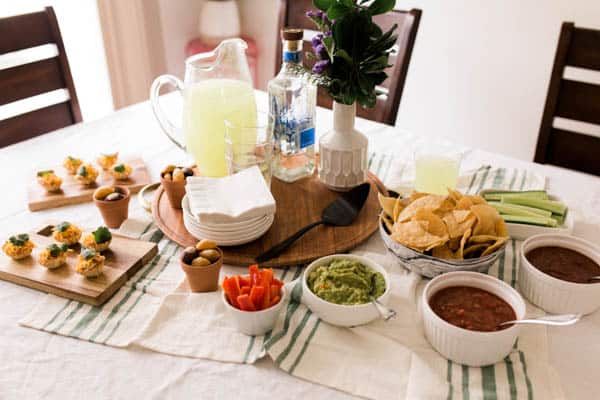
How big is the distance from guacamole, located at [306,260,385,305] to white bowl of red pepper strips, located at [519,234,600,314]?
0.78ft

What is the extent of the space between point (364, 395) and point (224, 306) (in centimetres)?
25

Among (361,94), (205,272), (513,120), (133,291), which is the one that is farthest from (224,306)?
(513,120)

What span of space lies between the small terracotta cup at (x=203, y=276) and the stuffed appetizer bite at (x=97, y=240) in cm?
17

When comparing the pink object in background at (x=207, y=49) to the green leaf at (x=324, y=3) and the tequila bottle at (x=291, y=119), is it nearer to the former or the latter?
the tequila bottle at (x=291, y=119)

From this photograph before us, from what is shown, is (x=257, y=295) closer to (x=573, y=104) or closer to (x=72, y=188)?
(x=72, y=188)

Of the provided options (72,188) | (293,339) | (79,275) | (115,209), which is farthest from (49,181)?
(293,339)

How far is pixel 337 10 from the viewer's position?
100 cm

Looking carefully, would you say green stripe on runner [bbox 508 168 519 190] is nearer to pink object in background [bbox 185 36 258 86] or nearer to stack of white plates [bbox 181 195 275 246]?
stack of white plates [bbox 181 195 275 246]

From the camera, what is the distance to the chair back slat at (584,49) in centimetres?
143

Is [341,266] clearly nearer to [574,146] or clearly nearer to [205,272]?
[205,272]

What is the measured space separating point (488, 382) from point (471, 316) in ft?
0.29

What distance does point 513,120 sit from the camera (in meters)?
2.34

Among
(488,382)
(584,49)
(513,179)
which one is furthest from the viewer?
(584,49)

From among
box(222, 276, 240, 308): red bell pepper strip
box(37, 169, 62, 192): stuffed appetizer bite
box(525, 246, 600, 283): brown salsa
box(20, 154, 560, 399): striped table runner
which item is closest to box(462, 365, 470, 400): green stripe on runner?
box(20, 154, 560, 399): striped table runner
